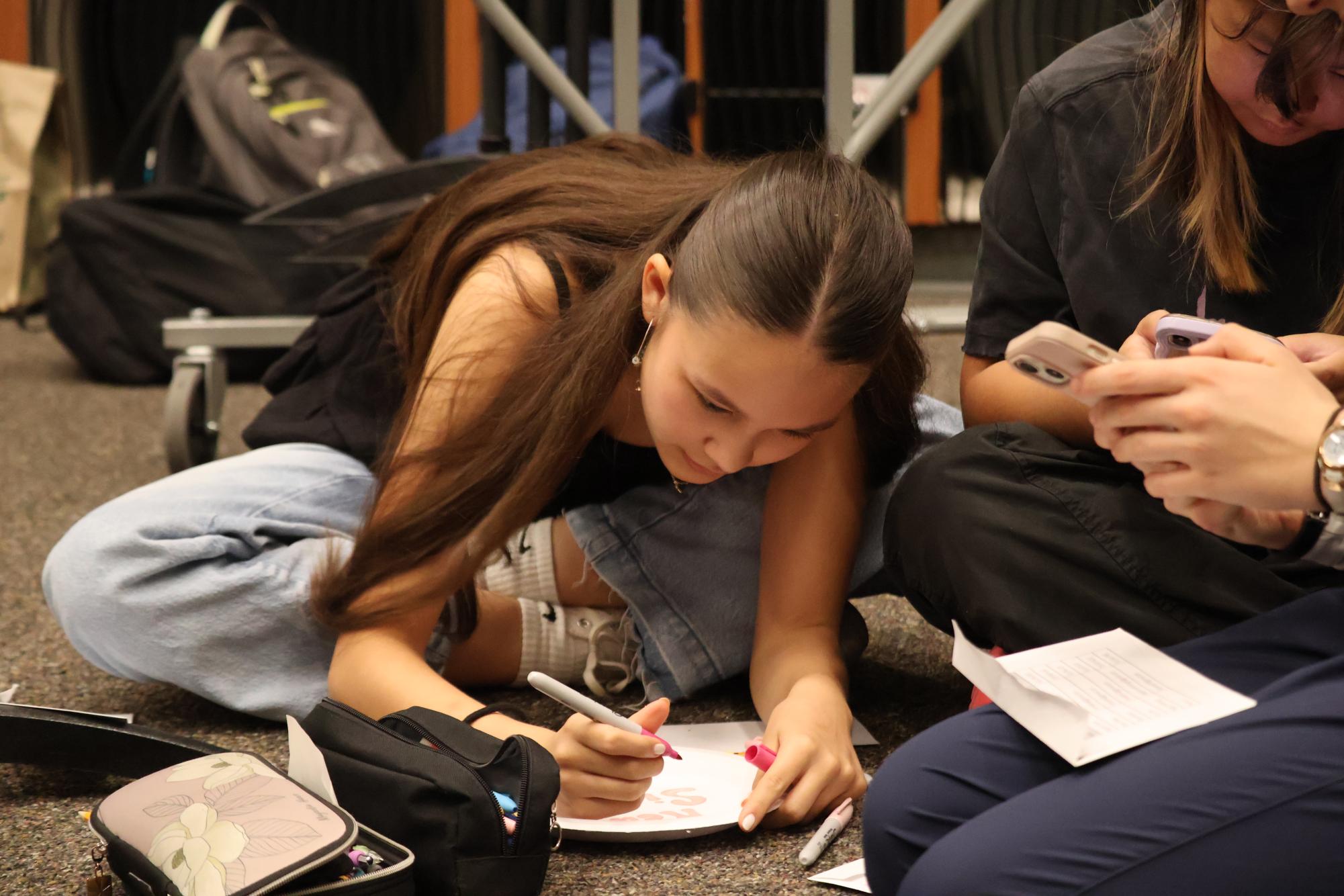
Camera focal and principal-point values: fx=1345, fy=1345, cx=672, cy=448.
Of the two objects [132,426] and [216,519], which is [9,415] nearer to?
[132,426]

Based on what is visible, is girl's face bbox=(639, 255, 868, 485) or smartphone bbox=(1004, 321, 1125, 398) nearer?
smartphone bbox=(1004, 321, 1125, 398)

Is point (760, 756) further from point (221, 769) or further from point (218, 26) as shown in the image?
point (218, 26)

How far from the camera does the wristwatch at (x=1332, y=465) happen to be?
0.73 m

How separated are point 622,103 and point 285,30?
2.01m

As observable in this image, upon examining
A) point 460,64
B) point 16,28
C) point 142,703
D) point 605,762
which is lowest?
point 142,703

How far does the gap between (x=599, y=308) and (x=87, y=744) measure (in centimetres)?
53

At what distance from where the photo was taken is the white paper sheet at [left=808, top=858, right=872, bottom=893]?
916mm

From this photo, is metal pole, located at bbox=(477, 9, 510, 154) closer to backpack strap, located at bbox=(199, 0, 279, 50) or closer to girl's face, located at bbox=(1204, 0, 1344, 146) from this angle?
backpack strap, located at bbox=(199, 0, 279, 50)

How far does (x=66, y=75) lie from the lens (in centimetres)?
368

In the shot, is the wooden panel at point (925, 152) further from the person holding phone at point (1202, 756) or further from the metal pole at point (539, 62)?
the person holding phone at point (1202, 756)

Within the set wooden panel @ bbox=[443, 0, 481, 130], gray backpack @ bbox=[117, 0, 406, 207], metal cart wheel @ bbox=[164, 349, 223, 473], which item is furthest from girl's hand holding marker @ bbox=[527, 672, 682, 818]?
wooden panel @ bbox=[443, 0, 481, 130]

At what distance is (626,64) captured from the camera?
207cm

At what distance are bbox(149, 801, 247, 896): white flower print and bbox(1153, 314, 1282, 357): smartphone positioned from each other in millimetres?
658

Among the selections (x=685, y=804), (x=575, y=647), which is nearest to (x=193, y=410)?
(x=575, y=647)
